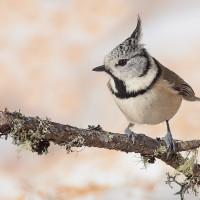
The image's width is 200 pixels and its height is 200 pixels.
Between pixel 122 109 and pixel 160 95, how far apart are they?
36 cm

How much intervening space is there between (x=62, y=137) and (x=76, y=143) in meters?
0.14

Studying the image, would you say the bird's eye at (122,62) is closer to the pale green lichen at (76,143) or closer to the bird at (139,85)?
the bird at (139,85)

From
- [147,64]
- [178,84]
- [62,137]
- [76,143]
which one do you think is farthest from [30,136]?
[178,84]

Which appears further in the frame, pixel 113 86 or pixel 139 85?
pixel 113 86

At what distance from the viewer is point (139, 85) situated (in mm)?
3758

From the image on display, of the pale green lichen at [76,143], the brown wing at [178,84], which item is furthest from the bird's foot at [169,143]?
the pale green lichen at [76,143]

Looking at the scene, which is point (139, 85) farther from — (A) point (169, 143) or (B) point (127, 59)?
(A) point (169, 143)

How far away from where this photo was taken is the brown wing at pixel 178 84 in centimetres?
407

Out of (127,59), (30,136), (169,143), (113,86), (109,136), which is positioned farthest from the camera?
(113,86)

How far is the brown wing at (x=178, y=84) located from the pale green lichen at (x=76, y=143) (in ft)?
4.86

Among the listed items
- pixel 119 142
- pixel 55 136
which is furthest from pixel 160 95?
pixel 55 136

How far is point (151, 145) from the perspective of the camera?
3.35m

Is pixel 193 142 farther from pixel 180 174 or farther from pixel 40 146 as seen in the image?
pixel 40 146

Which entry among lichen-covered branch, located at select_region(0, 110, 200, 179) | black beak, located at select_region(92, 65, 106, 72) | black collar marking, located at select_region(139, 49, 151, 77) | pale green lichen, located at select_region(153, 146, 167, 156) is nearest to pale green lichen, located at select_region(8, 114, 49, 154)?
lichen-covered branch, located at select_region(0, 110, 200, 179)
